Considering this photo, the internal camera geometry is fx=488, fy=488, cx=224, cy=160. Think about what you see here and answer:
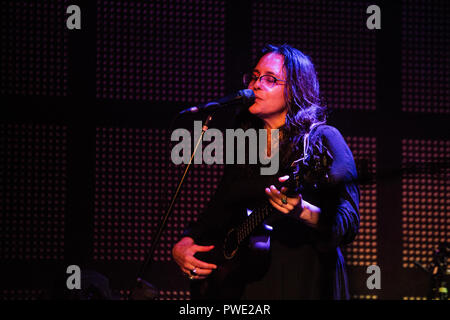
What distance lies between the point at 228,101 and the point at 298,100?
0.49 metres

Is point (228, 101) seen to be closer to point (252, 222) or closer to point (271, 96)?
point (271, 96)

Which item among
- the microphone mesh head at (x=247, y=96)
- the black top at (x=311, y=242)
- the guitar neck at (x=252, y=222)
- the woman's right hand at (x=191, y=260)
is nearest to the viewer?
the black top at (x=311, y=242)

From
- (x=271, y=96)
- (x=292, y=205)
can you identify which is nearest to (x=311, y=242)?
(x=292, y=205)

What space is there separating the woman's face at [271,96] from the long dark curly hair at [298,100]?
0.12 ft

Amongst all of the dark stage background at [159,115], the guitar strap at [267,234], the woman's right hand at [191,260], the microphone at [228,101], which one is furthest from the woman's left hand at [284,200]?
the dark stage background at [159,115]

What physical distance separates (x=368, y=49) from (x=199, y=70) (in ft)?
5.21

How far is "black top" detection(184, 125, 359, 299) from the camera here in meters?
2.33

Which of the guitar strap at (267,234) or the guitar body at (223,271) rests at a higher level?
the guitar strap at (267,234)

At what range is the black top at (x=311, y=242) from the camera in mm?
2332

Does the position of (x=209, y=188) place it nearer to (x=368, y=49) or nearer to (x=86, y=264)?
(x=86, y=264)

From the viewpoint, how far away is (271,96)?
2.92 meters

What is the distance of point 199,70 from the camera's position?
4.43 metres

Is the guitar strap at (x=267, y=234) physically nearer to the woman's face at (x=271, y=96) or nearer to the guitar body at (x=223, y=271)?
the guitar body at (x=223, y=271)

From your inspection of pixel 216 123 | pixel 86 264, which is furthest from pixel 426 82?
pixel 86 264
